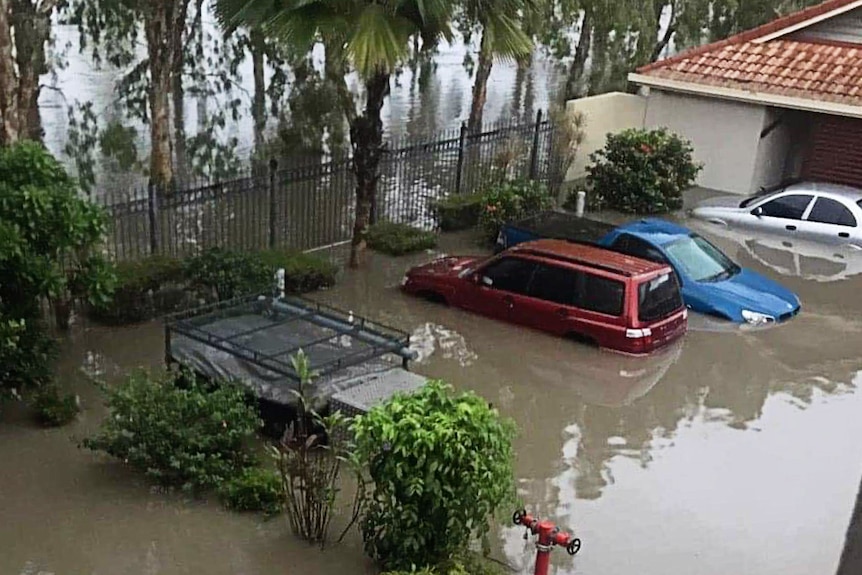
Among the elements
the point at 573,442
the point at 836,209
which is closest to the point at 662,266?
the point at 573,442

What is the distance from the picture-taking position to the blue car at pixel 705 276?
13.6 m

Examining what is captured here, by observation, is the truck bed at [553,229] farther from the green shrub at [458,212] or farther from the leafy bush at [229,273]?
the leafy bush at [229,273]

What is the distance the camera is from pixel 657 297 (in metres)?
12.4

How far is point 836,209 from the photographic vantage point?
17469mm

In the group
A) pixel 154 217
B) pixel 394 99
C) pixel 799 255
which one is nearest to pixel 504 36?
pixel 154 217

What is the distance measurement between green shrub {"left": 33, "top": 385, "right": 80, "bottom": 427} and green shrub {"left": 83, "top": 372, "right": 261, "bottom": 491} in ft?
3.70

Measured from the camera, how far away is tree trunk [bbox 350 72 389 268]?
13867mm

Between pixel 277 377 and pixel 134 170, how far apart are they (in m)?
13.9

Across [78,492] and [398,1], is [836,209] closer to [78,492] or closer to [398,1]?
[398,1]

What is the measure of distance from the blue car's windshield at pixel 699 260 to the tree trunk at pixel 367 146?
14.2 feet

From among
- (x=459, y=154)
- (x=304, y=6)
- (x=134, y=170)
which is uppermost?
(x=304, y=6)

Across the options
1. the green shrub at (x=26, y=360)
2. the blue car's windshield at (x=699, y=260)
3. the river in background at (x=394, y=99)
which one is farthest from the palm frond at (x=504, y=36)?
the river in background at (x=394, y=99)

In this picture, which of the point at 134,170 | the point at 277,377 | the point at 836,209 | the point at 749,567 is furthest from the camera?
the point at 134,170

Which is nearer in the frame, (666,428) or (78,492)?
(78,492)
